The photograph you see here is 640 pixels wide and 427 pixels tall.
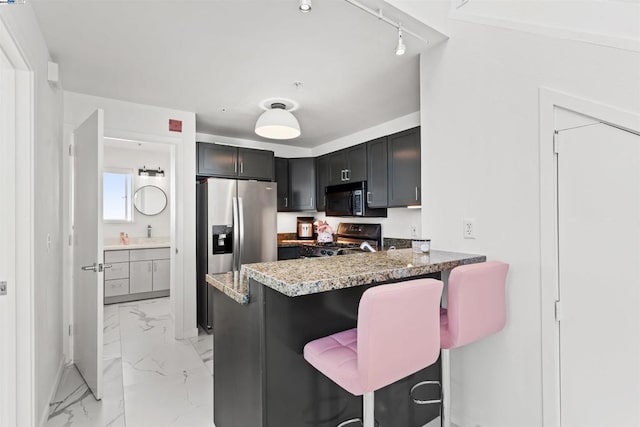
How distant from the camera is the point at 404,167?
3.42 meters

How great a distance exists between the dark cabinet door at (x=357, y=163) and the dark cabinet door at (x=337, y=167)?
8 centimetres

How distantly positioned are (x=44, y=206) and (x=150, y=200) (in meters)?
3.59

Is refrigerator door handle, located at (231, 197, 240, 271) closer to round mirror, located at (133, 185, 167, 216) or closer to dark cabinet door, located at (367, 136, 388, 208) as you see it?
dark cabinet door, located at (367, 136, 388, 208)

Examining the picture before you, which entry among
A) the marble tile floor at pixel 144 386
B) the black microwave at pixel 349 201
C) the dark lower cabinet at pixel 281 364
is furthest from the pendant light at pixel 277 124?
the marble tile floor at pixel 144 386

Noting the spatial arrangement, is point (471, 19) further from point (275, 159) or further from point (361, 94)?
point (275, 159)

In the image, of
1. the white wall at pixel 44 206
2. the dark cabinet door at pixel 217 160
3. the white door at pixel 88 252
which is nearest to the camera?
the white wall at pixel 44 206

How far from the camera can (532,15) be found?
1.67 m

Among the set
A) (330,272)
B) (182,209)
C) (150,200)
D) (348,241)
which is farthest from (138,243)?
(330,272)

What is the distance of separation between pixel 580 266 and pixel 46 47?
3351 mm

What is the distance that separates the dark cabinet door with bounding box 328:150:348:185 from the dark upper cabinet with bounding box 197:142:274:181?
2.61ft

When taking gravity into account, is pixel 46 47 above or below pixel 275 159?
above

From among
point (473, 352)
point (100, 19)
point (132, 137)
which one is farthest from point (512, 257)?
point (132, 137)

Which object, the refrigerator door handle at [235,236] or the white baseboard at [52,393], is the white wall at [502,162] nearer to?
the refrigerator door handle at [235,236]

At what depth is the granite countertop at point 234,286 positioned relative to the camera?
1.47m
